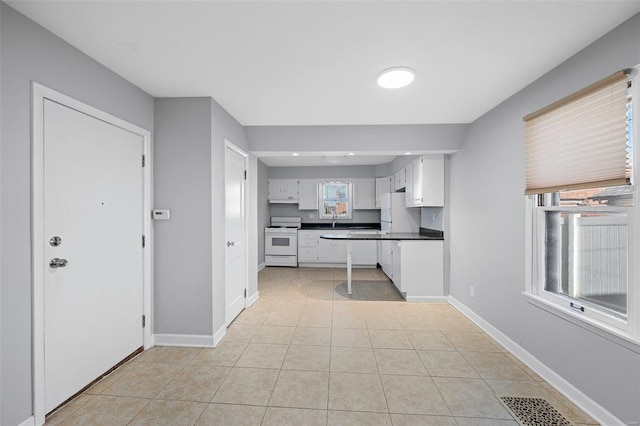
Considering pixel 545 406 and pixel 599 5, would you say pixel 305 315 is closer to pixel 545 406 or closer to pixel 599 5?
pixel 545 406

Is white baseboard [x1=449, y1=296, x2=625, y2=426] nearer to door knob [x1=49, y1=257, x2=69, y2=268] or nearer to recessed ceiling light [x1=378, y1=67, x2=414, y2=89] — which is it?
recessed ceiling light [x1=378, y1=67, x2=414, y2=89]

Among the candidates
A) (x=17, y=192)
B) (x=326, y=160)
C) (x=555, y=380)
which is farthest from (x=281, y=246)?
(x=555, y=380)

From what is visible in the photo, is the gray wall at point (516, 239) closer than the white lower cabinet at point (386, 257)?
Yes

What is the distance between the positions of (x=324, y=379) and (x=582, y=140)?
254 centimetres

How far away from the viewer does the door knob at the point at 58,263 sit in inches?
68.0

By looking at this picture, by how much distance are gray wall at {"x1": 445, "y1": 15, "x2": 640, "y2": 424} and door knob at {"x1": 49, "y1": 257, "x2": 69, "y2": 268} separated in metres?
3.51

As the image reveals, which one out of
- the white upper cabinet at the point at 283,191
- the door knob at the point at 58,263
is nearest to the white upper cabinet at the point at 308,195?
the white upper cabinet at the point at 283,191

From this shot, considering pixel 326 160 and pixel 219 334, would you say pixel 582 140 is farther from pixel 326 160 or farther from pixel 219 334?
pixel 326 160

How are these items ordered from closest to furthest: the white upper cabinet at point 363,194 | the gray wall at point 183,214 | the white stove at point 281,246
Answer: the gray wall at point 183,214 < the white stove at point 281,246 < the white upper cabinet at point 363,194

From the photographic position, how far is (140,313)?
2.52 metres

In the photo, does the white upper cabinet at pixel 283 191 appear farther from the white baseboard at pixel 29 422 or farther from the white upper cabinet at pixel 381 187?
the white baseboard at pixel 29 422

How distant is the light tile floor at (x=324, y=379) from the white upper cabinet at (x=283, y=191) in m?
3.79

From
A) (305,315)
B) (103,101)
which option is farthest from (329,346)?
(103,101)

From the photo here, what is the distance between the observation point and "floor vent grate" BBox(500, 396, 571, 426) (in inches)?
66.6
